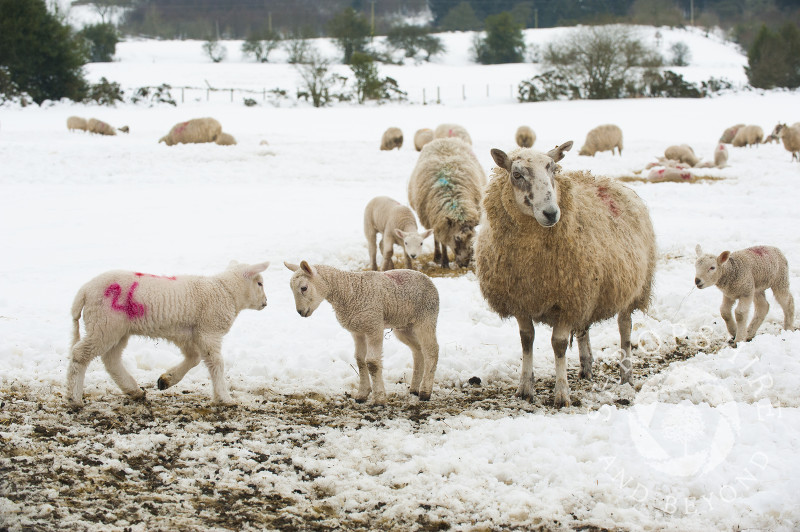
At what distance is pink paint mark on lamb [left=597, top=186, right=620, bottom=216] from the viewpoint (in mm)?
6777

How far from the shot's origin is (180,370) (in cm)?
611

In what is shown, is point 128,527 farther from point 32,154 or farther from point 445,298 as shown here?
point 32,154

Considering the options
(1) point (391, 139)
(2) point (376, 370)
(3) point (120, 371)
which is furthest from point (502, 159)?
(1) point (391, 139)

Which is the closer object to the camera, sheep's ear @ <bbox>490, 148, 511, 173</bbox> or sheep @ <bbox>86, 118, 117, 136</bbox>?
sheep's ear @ <bbox>490, 148, 511, 173</bbox>

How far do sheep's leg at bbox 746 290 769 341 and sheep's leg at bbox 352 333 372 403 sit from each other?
4294 millimetres

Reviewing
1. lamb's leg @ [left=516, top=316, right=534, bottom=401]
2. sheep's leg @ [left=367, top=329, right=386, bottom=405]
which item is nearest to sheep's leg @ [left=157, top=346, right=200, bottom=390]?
sheep's leg @ [left=367, top=329, right=386, bottom=405]

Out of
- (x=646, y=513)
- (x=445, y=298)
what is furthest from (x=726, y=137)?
(x=646, y=513)

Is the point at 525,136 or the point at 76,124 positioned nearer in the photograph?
the point at 525,136

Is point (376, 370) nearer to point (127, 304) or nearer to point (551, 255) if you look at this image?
point (551, 255)

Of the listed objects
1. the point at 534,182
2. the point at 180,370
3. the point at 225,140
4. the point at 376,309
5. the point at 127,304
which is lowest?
the point at 180,370

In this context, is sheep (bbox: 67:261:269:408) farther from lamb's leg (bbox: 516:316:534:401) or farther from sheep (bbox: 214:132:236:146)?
sheep (bbox: 214:132:236:146)

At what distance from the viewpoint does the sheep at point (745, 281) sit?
777 centimetres

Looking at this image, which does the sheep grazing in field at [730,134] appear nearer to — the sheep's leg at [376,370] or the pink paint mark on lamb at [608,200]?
the pink paint mark on lamb at [608,200]

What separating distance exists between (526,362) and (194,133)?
75.2 feet
